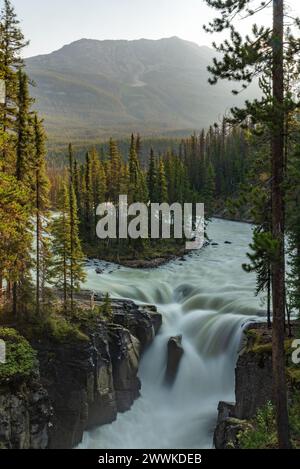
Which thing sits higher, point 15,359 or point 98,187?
point 98,187

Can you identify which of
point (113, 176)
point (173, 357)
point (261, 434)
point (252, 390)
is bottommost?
point (173, 357)

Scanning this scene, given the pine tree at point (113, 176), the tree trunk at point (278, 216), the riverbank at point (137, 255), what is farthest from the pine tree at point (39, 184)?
the pine tree at point (113, 176)

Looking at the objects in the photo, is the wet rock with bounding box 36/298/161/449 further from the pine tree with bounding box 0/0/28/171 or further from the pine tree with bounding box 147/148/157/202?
the pine tree with bounding box 147/148/157/202

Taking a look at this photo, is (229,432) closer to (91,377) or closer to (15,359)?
(15,359)

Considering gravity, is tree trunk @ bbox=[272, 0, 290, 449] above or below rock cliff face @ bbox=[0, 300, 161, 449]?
above

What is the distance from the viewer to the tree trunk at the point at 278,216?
12.6 m

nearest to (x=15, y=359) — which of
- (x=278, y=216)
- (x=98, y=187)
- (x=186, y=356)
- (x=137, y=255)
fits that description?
(x=278, y=216)

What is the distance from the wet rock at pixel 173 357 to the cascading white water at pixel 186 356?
36cm

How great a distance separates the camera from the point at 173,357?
3331 centimetres

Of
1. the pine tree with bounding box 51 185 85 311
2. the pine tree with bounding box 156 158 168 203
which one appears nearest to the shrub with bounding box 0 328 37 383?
the pine tree with bounding box 51 185 85 311

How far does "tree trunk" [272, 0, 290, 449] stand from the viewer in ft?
41.4

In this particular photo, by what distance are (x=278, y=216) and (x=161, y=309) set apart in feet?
90.8

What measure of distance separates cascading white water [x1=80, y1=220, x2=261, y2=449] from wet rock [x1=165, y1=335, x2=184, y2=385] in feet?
1.20

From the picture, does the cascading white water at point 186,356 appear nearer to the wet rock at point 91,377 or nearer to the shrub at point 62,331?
the wet rock at point 91,377
